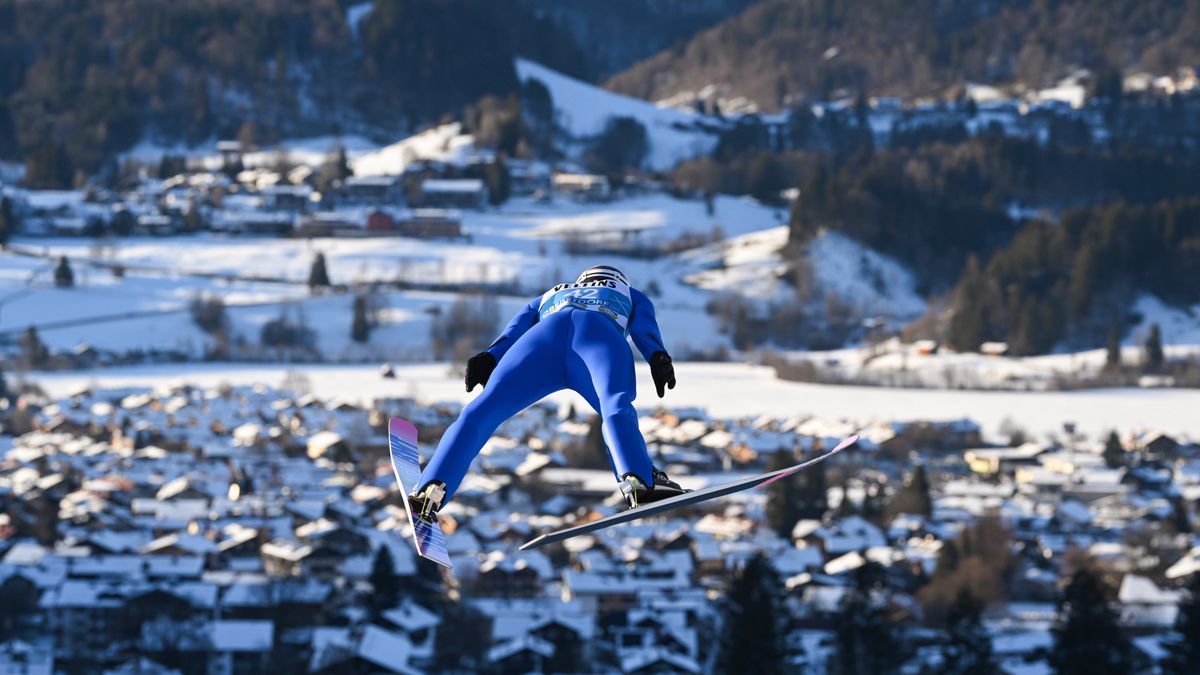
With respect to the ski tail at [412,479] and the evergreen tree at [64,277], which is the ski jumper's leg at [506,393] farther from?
the evergreen tree at [64,277]

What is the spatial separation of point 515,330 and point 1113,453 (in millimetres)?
35318

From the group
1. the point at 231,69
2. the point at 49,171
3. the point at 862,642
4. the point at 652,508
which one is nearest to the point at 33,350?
the point at 49,171

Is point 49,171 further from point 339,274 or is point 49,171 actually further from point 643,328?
point 643,328

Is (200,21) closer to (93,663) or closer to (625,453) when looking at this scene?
(93,663)

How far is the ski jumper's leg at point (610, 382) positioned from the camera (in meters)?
7.47

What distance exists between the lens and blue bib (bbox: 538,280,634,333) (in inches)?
310

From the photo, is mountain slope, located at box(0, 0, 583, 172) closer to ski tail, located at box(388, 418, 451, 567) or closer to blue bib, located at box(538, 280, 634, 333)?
ski tail, located at box(388, 418, 451, 567)

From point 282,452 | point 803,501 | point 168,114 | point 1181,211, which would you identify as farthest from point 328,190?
point 803,501

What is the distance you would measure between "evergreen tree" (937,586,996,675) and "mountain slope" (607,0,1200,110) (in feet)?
304

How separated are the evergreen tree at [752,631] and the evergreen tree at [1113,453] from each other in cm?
1939

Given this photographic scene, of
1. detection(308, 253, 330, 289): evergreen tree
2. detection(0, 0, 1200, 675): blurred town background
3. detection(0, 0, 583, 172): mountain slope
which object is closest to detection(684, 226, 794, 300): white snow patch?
detection(0, 0, 1200, 675): blurred town background

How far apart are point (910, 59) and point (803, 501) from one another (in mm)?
88618

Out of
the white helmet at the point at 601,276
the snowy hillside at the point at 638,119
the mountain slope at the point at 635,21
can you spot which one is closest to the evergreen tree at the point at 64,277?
the snowy hillside at the point at 638,119

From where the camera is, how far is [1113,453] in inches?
1652
